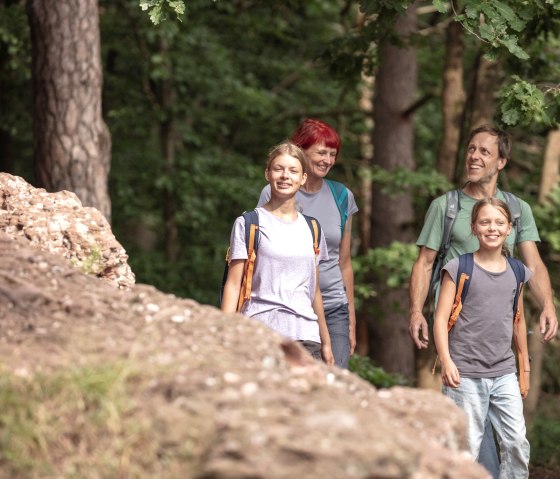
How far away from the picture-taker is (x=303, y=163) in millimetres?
5551

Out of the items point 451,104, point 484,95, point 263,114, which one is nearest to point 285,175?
point 484,95

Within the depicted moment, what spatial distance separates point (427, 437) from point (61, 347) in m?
1.40

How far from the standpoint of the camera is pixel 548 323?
5895mm

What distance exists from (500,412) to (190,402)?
285cm

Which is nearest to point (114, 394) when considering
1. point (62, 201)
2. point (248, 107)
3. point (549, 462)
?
point (62, 201)

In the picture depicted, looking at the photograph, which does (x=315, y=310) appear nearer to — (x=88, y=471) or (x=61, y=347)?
(x=61, y=347)

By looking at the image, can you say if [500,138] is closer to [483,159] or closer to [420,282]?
[483,159]

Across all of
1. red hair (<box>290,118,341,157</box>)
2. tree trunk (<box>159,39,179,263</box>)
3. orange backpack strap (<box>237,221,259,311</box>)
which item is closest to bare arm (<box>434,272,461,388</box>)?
orange backpack strap (<box>237,221,259,311</box>)

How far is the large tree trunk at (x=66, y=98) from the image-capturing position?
7.99 meters

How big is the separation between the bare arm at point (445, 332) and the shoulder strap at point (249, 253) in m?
1.06

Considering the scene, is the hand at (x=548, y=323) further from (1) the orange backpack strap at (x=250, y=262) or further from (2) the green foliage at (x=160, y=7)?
(2) the green foliage at (x=160, y=7)

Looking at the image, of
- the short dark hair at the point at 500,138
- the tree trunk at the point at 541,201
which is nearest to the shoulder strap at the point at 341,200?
the short dark hair at the point at 500,138

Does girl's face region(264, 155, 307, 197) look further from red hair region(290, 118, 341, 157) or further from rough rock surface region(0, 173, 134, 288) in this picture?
rough rock surface region(0, 173, 134, 288)

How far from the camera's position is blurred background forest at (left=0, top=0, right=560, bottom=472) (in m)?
8.04
